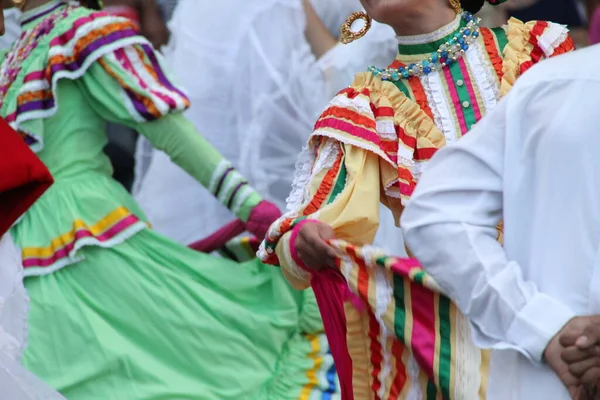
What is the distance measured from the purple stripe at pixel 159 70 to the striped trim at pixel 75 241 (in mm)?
426

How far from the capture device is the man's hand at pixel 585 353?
5.56 ft

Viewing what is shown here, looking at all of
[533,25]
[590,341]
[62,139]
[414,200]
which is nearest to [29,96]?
[62,139]

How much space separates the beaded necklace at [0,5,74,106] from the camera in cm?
388

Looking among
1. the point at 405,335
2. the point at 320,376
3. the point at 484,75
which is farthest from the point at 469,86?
the point at 320,376

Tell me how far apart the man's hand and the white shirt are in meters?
0.03

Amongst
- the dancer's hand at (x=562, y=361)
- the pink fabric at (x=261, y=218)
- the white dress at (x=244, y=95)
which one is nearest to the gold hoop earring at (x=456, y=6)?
the pink fabric at (x=261, y=218)

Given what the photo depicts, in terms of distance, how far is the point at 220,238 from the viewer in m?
4.02

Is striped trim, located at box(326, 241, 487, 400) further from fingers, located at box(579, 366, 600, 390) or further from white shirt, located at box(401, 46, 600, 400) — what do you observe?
fingers, located at box(579, 366, 600, 390)

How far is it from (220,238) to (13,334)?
1182 mm

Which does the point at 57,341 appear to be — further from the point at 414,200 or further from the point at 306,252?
the point at 414,200

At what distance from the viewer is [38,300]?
3.57 m

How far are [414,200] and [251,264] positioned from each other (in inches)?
81.6

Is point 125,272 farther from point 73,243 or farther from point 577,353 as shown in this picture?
point 577,353

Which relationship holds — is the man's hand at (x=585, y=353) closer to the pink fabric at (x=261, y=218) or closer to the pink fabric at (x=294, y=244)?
the pink fabric at (x=294, y=244)
